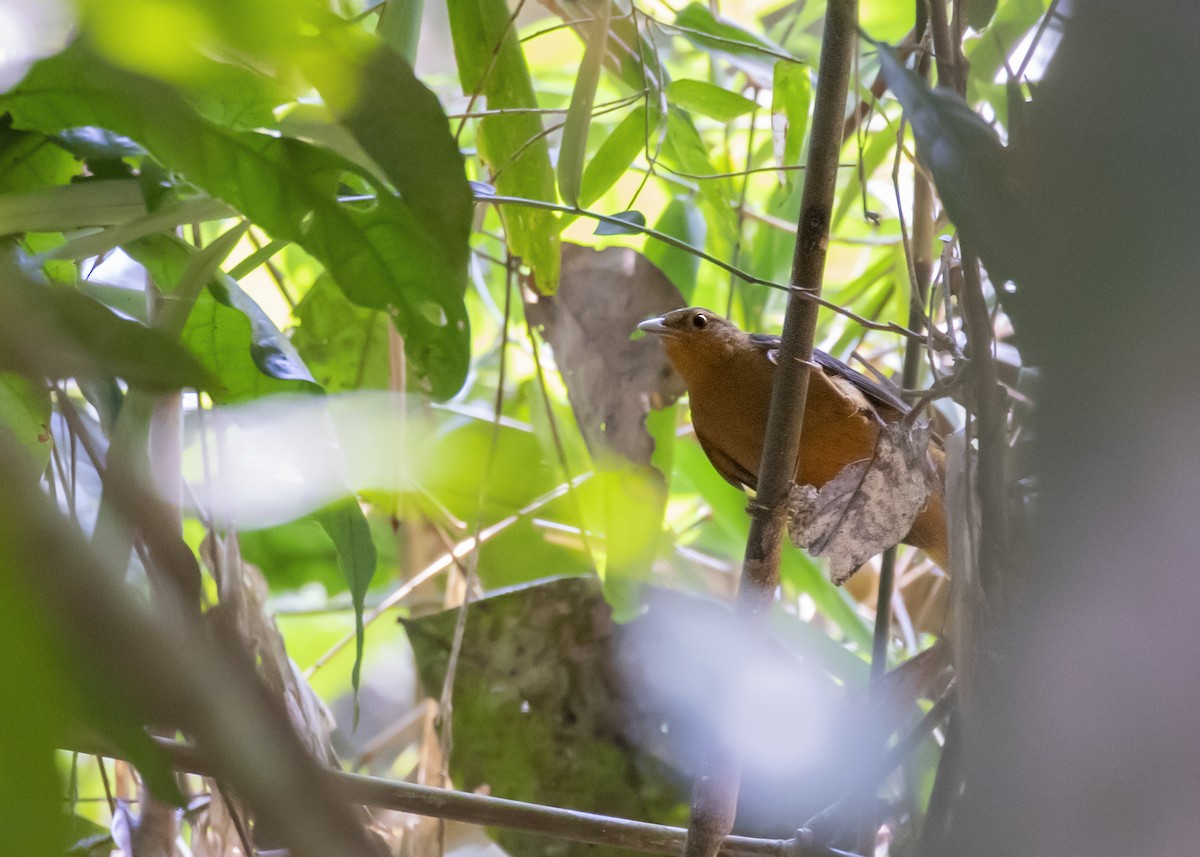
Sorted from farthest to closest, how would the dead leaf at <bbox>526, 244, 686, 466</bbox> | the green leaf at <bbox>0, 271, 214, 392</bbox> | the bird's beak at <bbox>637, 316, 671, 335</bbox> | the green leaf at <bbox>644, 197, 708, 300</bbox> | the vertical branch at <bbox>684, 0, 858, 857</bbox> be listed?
1. the bird's beak at <bbox>637, 316, 671, 335</bbox>
2. the green leaf at <bbox>644, 197, 708, 300</bbox>
3. the dead leaf at <bbox>526, 244, 686, 466</bbox>
4. the vertical branch at <bbox>684, 0, 858, 857</bbox>
5. the green leaf at <bbox>0, 271, 214, 392</bbox>

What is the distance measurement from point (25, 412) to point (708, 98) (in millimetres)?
1448

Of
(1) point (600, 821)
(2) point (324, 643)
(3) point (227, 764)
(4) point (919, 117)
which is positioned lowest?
(2) point (324, 643)

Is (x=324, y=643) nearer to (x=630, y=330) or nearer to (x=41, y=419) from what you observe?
(x=630, y=330)

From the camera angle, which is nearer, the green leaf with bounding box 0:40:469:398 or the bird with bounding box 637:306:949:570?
the green leaf with bounding box 0:40:469:398

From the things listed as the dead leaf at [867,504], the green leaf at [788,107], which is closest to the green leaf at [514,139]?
the green leaf at [788,107]

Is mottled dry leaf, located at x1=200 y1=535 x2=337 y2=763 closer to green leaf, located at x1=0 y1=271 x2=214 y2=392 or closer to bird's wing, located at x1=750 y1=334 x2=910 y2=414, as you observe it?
green leaf, located at x1=0 y1=271 x2=214 y2=392

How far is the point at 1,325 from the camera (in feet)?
1.97

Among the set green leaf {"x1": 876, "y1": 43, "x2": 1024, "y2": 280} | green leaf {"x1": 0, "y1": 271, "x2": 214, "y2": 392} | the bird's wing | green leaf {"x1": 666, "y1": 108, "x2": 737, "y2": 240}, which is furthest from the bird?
green leaf {"x1": 0, "y1": 271, "x2": 214, "y2": 392}

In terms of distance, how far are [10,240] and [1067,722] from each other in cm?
140

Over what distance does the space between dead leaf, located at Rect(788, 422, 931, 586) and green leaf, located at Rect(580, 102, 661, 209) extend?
30.7 inches

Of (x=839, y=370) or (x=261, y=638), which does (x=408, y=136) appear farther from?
(x=839, y=370)

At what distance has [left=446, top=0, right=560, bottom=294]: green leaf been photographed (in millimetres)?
1969

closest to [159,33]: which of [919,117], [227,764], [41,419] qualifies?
[227,764]

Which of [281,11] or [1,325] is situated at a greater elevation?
[281,11]
